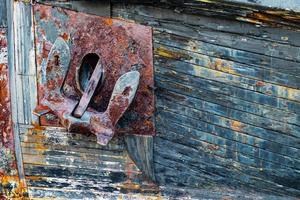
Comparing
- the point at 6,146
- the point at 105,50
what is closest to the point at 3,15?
the point at 105,50

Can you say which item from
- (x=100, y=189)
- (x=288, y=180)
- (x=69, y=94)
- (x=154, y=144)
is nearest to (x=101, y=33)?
(x=69, y=94)

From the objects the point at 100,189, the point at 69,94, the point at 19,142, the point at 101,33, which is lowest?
the point at 100,189

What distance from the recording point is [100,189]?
325 centimetres

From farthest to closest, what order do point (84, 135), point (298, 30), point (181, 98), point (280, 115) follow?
point (84, 135) < point (181, 98) < point (280, 115) < point (298, 30)

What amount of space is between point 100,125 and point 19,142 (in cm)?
56

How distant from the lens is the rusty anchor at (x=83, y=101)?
111 inches

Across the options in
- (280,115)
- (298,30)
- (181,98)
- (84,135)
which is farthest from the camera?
(84,135)

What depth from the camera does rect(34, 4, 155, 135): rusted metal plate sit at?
291 centimetres

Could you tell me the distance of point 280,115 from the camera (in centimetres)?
271

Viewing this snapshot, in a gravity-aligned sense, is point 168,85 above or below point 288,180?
above

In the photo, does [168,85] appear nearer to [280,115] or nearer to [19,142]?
[280,115]

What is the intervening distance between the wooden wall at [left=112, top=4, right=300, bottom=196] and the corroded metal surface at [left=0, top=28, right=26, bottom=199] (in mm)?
592

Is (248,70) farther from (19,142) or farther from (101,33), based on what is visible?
(19,142)

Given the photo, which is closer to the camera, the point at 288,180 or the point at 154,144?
the point at 288,180
